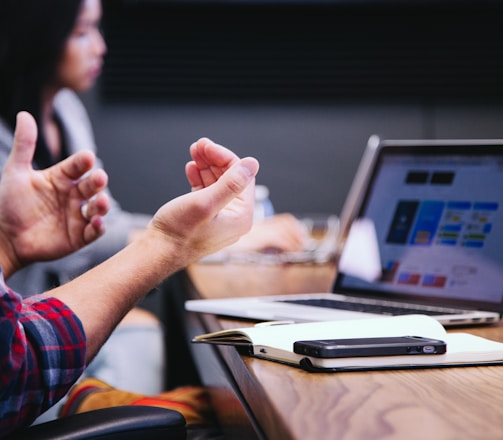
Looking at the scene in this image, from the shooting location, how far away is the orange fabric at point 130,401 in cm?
132

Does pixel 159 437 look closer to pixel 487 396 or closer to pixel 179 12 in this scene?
pixel 487 396

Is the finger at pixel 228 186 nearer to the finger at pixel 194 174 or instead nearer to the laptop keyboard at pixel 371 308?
the finger at pixel 194 174

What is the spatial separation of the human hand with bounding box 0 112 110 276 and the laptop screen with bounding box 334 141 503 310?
52 cm

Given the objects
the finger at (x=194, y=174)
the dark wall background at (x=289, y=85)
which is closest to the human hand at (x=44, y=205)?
the finger at (x=194, y=174)

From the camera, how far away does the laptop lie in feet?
4.31

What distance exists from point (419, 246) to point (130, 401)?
0.59 metres

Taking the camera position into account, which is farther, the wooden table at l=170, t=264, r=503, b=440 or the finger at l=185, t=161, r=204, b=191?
the finger at l=185, t=161, r=204, b=191

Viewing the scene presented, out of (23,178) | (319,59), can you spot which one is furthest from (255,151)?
(23,178)

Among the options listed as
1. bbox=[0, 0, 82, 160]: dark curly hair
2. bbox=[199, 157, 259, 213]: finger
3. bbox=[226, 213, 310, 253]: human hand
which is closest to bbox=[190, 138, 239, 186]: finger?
bbox=[199, 157, 259, 213]: finger

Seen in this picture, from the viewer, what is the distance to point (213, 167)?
1277 millimetres

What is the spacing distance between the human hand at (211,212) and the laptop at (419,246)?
155 mm

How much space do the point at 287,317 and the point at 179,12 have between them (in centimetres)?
292

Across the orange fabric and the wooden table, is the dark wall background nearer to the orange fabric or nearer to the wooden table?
the orange fabric

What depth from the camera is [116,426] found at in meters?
0.89
